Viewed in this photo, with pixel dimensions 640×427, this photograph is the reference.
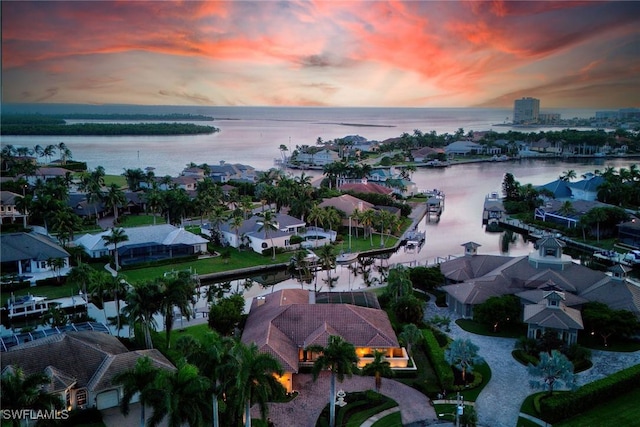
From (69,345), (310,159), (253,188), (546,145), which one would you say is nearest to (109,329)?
(69,345)

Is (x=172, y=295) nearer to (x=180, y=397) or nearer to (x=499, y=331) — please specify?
(x=180, y=397)

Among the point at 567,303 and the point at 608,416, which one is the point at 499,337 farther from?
the point at 608,416

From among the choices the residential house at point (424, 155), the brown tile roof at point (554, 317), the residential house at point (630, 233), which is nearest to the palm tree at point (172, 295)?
the brown tile roof at point (554, 317)

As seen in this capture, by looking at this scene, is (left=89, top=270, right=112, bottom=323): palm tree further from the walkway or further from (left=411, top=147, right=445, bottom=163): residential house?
(left=411, top=147, right=445, bottom=163): residential house

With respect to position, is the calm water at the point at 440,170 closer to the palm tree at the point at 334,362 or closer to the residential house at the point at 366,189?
the residential house at the point at 366,189

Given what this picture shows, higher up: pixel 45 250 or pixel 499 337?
pixel 45 250

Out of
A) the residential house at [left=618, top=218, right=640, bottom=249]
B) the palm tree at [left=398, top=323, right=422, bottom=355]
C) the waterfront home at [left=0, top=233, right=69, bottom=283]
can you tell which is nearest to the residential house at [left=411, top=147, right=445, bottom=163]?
the residential house at [left=618, top=218, right=640, bottom=249]

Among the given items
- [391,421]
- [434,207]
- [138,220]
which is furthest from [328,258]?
[434,207]
